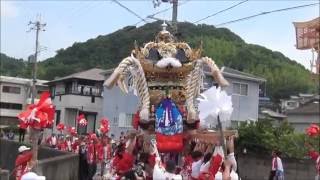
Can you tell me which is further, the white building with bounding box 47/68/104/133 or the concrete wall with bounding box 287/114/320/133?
the white building with bounding box 47/68/104/133

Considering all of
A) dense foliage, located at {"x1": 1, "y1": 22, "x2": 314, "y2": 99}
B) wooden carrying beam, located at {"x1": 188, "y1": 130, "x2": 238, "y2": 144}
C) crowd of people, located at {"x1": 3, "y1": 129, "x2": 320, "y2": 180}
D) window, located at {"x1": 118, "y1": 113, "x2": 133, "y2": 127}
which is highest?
dense foliage, located at {"x1": 1, "y1": 22, "x2": 314, "y2": 99}

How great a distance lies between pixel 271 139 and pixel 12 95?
2232 inches

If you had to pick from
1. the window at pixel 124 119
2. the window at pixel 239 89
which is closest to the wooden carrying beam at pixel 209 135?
the window at pixel 239 89

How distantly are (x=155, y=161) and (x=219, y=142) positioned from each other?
0.98 meters

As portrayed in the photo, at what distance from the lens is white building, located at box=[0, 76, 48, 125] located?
76875 millimetres

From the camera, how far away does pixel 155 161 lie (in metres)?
8.42

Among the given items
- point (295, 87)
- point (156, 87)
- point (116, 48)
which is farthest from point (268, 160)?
point (295, 87)

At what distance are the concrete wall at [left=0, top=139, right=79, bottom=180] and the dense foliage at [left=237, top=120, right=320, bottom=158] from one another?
9.61 metres

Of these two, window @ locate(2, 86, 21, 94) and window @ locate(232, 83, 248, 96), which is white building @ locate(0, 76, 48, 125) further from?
window @ locate(232, 83, 248, 96)

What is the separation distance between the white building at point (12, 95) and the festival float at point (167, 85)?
68.1 metres

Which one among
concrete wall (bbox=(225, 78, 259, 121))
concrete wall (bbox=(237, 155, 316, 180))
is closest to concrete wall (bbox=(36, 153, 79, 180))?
concrete wall (bbox=(237, 155, 316, 180))

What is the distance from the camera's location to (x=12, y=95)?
7781 centimetres

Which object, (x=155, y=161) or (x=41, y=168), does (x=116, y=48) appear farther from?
(x=155, y=161)

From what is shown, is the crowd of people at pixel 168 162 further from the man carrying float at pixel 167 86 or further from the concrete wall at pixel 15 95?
the concrete wall at pixel 15 95
